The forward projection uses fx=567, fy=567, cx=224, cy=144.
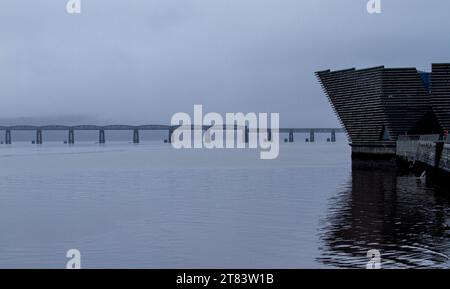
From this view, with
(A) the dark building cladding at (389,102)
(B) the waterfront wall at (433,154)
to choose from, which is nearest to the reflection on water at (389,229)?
(B) the waterfront wall at (433,154)

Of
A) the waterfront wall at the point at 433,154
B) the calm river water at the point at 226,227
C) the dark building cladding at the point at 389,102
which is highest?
the dark building cladding at the point at 389,102

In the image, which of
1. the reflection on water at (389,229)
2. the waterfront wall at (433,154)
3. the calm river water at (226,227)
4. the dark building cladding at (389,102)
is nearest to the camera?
the reflection on water at (389,229)

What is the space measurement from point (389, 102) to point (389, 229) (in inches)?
3950

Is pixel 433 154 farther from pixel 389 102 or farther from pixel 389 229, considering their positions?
pixel 389 102

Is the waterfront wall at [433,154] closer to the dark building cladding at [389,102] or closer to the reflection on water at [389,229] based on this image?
the reflection on water at [389,229]

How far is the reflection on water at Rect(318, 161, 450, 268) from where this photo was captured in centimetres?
2122

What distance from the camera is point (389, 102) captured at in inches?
4872

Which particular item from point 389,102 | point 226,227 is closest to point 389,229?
point 226,227

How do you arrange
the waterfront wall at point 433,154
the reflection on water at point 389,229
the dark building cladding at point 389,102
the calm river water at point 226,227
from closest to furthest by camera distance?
the reflection on water at point 389,229 → the calm river water at point 226,227 → the waterfront wall at point 433,154 → the dark building cladding at point 389,102

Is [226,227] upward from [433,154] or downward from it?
downward

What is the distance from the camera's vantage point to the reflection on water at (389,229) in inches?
835

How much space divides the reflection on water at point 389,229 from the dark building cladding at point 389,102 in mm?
75670
